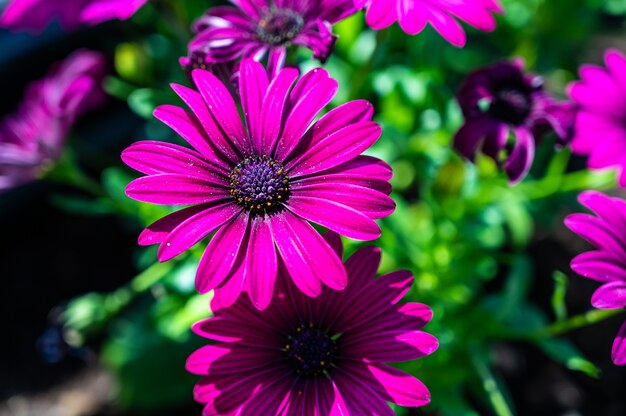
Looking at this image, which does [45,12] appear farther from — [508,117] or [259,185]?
[508,117]

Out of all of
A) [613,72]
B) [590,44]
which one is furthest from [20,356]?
[590,44]

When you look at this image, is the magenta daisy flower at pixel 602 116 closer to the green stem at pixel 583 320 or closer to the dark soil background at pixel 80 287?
the green stem at pixel 583 320

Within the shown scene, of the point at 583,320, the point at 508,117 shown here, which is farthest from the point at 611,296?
the point at 508,117

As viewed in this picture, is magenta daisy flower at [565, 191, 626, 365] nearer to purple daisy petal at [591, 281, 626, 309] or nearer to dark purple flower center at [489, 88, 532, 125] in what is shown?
purple daisy petal at [591, 281, 626, 309]

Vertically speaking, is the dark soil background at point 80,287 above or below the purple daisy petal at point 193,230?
above

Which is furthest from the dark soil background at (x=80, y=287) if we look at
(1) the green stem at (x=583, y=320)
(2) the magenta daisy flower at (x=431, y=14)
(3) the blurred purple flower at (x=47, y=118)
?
(2) the magenta daisy flower at (x=431, y=14)

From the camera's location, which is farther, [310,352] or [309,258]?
[310,352]

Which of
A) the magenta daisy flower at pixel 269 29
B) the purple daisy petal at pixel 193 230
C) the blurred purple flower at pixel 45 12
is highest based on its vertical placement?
the blurred purple flower at pixel 45 12
